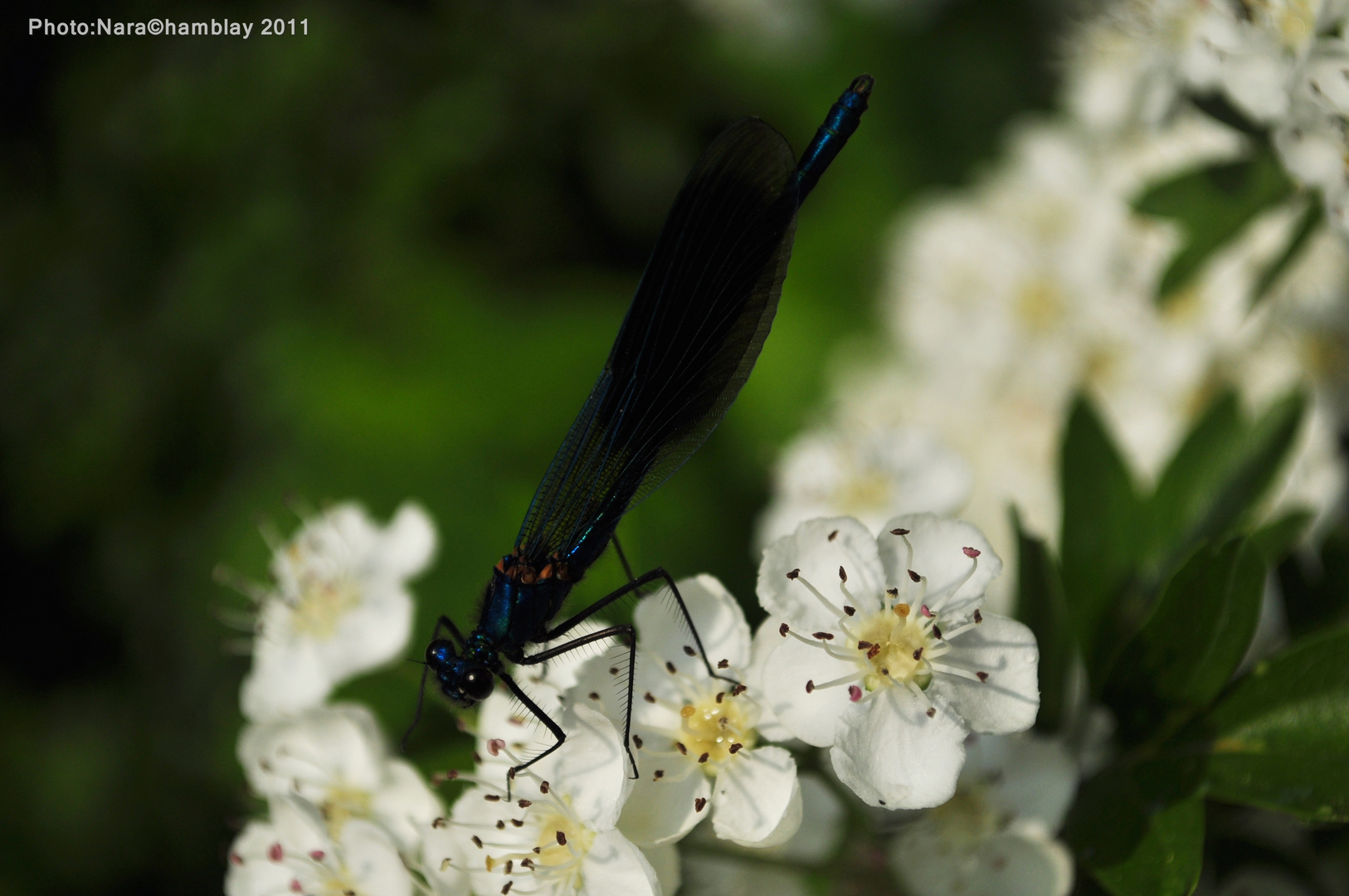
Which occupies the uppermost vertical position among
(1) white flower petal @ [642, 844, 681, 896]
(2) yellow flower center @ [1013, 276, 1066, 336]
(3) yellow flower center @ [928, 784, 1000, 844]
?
(2) yellow flower center @ [1013, 276, 1066, 336]

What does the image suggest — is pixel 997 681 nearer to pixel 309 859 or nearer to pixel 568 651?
pixel 568 651

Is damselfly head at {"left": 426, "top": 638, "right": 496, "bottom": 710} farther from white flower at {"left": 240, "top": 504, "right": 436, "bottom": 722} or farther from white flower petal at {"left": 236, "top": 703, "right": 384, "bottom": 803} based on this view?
white flower at {"left": 240, "top": 504, "right": 436, "bottom": 722}

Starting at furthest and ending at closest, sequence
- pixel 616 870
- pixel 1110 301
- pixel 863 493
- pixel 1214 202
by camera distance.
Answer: pixel 1110 301 → pixel 863 493 → pixel 1214 202 → pixel 616 870

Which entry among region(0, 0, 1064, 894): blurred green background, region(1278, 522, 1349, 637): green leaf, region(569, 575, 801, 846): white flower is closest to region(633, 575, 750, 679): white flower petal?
region(569, 575, 801, 846): white flower

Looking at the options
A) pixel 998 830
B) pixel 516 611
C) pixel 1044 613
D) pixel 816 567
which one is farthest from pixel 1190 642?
pixel 516 611

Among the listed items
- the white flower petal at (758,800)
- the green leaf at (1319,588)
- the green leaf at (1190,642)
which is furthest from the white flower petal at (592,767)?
the green leaf at (1319,588)

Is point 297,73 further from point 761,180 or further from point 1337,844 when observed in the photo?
point 1337,844
